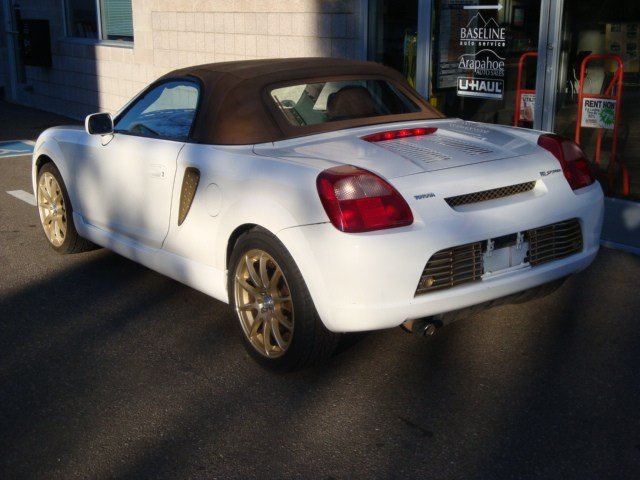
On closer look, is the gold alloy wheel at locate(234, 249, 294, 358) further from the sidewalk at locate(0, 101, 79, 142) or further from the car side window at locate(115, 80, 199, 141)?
the sidewalk at locate(0, 101, 79, 142)

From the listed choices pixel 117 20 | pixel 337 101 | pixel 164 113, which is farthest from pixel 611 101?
pixel 117 20

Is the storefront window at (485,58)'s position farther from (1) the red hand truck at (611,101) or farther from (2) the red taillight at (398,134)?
(2) the red taillight at (398,134)

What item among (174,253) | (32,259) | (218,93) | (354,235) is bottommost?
(32,259)

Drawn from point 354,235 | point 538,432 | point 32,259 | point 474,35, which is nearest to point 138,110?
point 32,259

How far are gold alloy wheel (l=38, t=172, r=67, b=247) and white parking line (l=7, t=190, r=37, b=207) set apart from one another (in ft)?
6.84

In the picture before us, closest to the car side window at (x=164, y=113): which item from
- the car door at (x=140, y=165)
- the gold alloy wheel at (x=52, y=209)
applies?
the car door at (x=140, y=165)

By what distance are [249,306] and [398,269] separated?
3.23 feet

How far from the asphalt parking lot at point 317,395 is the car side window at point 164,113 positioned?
1068 millimetres

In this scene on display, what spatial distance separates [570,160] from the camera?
15.2 feet

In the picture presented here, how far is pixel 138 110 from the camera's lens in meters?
5.85

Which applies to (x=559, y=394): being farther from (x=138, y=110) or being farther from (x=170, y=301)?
(x=138, y=110)

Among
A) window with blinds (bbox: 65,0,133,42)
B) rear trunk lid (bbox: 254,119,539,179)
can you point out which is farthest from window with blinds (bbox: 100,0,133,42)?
rear trunk lid (bbox: 254,119,539,179)

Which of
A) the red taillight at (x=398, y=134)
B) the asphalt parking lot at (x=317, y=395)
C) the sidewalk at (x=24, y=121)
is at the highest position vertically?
the red taillight at (x=398, y=134)

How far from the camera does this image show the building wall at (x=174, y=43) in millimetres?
10078
